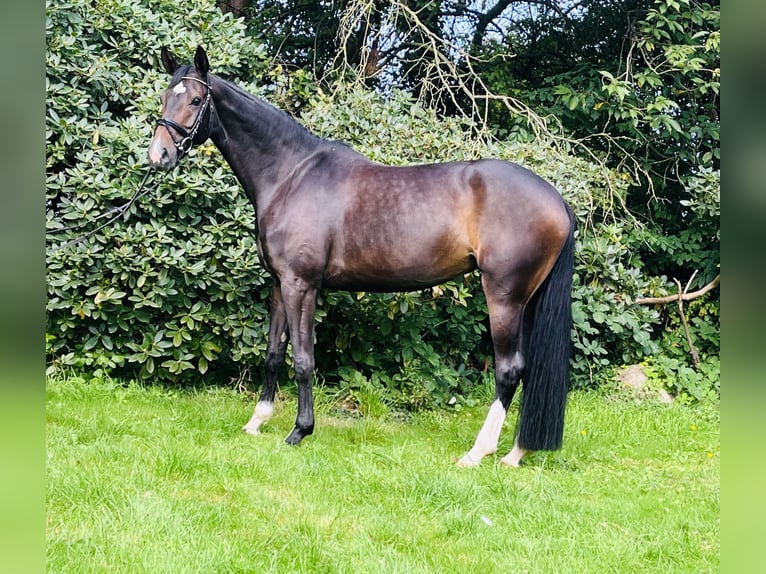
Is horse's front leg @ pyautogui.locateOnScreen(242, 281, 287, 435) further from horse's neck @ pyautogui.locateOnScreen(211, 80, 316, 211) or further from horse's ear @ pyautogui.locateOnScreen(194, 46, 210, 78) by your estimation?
horse's ear @ pyautogui.locateOnScreen(194, 46, 210, 78)

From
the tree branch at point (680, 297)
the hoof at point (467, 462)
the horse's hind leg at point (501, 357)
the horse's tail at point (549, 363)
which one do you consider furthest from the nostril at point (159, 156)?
the tree branch at point (680, 297)

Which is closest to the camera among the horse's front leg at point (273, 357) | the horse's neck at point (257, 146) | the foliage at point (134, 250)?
the horse's neck at point (257, 146)

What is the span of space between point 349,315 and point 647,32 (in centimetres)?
479

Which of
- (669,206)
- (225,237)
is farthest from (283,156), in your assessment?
(669,206)

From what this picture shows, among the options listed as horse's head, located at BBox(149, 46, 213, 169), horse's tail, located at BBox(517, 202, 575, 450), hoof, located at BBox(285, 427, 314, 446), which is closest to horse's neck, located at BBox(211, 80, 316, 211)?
horse's head, located at BBox(149, 46, 213, 169)

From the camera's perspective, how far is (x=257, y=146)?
4152 millimetres

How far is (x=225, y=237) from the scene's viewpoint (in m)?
5.03

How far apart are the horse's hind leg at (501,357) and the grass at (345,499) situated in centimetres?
13

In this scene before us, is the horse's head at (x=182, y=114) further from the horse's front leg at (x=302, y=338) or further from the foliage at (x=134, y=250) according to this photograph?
the foliage at (x=134, y=250)

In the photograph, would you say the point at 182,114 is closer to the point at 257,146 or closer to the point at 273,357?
the point at 257,146

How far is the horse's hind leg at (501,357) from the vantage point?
12.4 ft
